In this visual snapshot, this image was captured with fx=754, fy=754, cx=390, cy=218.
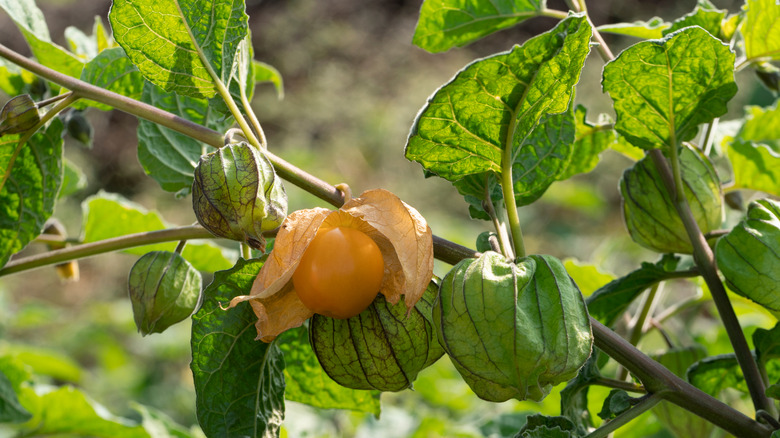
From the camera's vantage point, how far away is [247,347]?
0.73 m

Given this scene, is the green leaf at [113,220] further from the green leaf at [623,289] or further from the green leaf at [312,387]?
the green leaf at [623,289]

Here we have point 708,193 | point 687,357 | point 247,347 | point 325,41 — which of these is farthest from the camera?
point 325,41

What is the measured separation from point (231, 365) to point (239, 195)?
0.65ft

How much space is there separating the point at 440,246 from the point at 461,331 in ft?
0.34

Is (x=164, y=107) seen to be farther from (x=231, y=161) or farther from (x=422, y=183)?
(x=422, y=183)

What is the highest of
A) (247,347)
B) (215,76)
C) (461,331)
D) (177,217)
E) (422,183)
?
(215,76)

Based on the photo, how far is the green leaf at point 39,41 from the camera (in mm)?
946

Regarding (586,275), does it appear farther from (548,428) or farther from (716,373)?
(548,428)

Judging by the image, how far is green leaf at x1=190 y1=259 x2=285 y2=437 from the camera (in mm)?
705

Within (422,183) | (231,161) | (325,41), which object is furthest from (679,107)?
(325,41)

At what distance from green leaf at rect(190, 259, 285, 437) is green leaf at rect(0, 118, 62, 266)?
0.29 m

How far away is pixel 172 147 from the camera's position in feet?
3.09

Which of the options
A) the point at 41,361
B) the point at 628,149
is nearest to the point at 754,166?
the point at 628,149

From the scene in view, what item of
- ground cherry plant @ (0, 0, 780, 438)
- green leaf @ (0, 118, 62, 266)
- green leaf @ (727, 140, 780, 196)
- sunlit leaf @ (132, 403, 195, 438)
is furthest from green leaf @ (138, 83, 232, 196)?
green leaf @ (727, 140, 780, 196)
